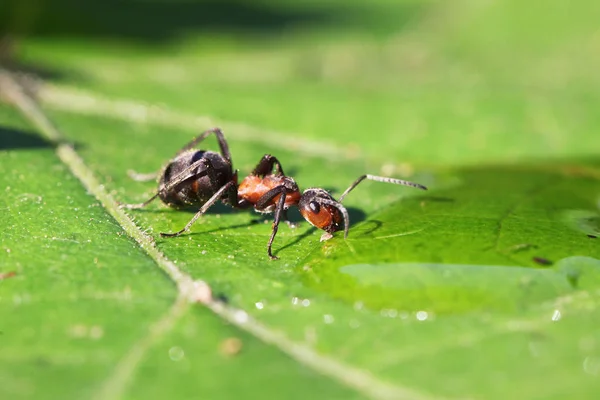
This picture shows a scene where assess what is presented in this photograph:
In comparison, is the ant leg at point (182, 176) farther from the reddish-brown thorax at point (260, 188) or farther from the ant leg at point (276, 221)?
the ant leg at point (276, 221)

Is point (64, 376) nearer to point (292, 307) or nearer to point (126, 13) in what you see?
point (292, 307)

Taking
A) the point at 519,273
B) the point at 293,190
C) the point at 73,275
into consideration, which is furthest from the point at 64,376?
the point at 293,190

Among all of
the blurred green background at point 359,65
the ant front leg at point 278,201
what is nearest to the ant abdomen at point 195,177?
the ant front leg at point 278,201

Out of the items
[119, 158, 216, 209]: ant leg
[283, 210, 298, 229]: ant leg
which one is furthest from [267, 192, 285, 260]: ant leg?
[119, 158, 216, 209]: ant leg

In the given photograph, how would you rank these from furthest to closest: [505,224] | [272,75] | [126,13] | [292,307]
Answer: [126,13] < [272,75] < [505,224] < [292,307]

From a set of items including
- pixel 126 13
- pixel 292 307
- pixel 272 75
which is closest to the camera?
pixel 292 307

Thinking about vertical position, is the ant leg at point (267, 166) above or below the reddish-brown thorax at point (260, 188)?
above
